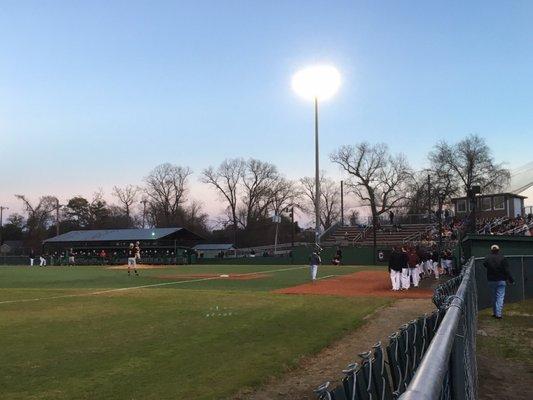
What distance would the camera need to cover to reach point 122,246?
207ft

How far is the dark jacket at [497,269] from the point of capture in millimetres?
13789

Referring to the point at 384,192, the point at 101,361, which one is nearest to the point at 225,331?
the point at 101,361

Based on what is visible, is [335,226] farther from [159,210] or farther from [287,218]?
[159,210]

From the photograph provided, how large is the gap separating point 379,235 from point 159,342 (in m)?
58.4

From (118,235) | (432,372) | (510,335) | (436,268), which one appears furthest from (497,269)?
(118,235)

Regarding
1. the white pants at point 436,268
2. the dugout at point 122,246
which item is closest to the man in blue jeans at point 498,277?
the white pants at point 436,268

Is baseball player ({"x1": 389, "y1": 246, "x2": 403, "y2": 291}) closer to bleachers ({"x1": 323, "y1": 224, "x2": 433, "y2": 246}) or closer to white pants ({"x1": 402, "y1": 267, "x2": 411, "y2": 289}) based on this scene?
white pants ({"x1": 402, "y1": 267, "x2": 411, "y2": 289})

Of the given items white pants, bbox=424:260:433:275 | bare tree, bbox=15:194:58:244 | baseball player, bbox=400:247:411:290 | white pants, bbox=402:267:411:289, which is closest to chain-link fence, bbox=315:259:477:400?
baseball player, bbox=400:247:411:290

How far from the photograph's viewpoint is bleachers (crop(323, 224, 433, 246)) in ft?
203

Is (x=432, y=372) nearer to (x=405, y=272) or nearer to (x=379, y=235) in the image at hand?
(x=405, y=272)

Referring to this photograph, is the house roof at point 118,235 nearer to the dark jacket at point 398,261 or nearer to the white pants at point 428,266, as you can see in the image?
the white pants at point 428,266

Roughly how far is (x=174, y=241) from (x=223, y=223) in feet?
153

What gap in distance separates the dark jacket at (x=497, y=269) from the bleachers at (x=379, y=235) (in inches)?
1766

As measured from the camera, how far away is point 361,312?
48.1 feet
